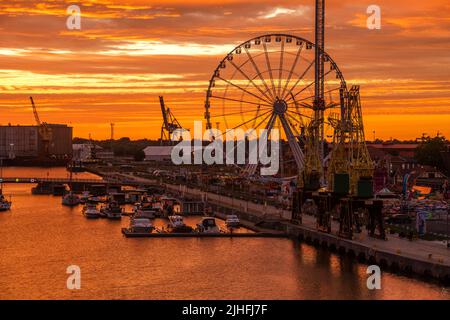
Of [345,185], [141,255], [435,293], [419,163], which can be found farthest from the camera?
[419,163]

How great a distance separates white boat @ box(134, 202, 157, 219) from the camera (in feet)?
213

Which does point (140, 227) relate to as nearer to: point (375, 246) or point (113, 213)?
point (113, 213)

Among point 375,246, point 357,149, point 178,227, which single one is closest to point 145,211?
point 178,227

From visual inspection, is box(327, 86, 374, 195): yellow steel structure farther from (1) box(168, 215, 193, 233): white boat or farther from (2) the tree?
(2) the tree

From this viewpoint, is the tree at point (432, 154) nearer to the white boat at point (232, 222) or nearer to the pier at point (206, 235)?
the white boat at point (232, 222)

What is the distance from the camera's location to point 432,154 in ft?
409

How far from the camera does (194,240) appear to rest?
53.9 m

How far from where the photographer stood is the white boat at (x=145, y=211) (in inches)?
2557

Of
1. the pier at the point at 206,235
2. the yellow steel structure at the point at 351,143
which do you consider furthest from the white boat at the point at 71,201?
the yellow steel structure at the point at 351,143

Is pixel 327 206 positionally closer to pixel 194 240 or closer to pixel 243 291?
pixel 194 240

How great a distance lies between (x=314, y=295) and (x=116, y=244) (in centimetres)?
1740

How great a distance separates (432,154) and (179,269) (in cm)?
8692

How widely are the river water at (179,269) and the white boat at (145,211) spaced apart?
522cm
